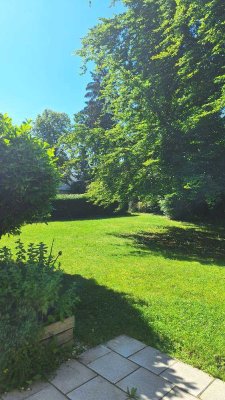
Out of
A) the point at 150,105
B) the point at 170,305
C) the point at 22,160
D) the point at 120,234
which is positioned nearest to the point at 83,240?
the point at 120,234

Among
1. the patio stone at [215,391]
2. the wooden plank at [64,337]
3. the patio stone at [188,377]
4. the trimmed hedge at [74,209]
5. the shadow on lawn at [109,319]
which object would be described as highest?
the trimmed hedge at [74,209]

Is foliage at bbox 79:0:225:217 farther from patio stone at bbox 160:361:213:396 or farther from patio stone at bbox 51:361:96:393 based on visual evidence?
patio stone at bbox 51:361:96:393

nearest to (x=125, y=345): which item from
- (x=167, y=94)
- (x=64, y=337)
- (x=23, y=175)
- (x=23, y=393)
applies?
(x=64, y=337)

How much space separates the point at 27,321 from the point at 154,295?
305 cm

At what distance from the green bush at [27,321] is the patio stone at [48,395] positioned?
20cm

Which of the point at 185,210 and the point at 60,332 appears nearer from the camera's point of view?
the point at 60,332

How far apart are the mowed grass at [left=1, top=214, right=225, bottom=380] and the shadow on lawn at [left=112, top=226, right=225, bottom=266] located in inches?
1.4

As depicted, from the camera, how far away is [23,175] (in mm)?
4227

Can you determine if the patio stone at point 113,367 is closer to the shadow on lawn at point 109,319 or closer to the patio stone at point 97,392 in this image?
the patio stone at point 97,392

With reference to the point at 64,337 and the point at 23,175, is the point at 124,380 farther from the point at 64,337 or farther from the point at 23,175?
the point at 23,175

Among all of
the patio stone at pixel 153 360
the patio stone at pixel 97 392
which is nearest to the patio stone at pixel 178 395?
the patio stone at pixel 153 360

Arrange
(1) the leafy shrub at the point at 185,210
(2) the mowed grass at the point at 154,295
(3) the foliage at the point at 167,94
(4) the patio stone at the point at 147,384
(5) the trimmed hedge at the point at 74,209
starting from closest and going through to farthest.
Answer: (4) the patio stone at the point at 147,384, (2) the mowed grass at the point at 154,295, (3) the foliage at the point at 167,94, (1) the leafy shrub at the point at 185,210, (5) the trimmed hedge at the point at 74,209

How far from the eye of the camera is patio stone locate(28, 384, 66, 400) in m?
2.61

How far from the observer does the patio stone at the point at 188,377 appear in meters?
2.86
